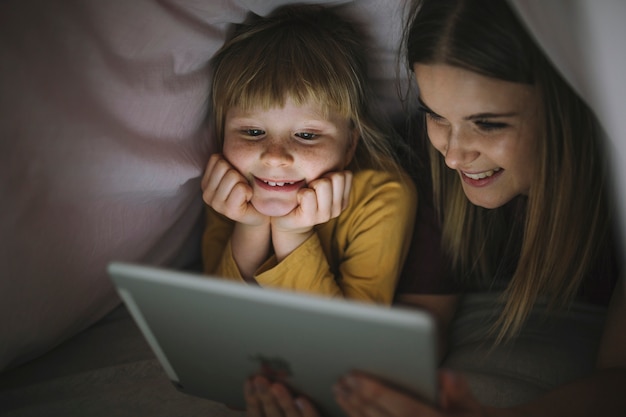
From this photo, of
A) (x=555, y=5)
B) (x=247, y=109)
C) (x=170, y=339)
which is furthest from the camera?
(x=247, y=109)

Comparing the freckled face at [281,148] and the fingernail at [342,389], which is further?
the freckled face at [281,148]

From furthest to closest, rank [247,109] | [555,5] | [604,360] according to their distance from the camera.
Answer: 1. [247,109]
2. [604,360]
3. [555,5]

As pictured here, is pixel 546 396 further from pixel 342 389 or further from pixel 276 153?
pixel 276 153

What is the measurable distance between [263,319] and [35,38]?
46 cm

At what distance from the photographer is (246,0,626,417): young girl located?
736 mm

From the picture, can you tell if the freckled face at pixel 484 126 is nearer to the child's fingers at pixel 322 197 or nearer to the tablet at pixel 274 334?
the child's fingers at pixel 322 197

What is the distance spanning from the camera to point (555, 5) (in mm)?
574

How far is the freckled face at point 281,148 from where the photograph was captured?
0.93 m

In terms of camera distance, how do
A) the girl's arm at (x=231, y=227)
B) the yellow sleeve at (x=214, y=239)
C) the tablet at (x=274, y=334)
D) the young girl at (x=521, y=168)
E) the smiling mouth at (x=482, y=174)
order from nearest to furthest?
the tablet at (x=274, y=334)
the young girl at (x=521, y=168)
the smiling mouth at (x=482, y=174)
the girl's arm at (x=231, y=227)
the yellow sleeve at (x=214, y=239)

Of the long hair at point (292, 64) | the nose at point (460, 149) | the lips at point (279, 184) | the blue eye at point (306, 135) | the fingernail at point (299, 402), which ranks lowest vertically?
the fingernail at point (299, 402)

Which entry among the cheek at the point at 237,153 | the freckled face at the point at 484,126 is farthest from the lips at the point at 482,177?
the cheek at the point at 237,153

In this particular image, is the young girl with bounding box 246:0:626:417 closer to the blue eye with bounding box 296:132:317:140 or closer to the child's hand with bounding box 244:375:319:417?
the child's hand with bounding box 244:375:319:417

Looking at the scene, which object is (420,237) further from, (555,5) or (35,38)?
(35,38)

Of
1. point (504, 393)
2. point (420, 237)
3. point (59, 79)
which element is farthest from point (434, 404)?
point (59, 79)
